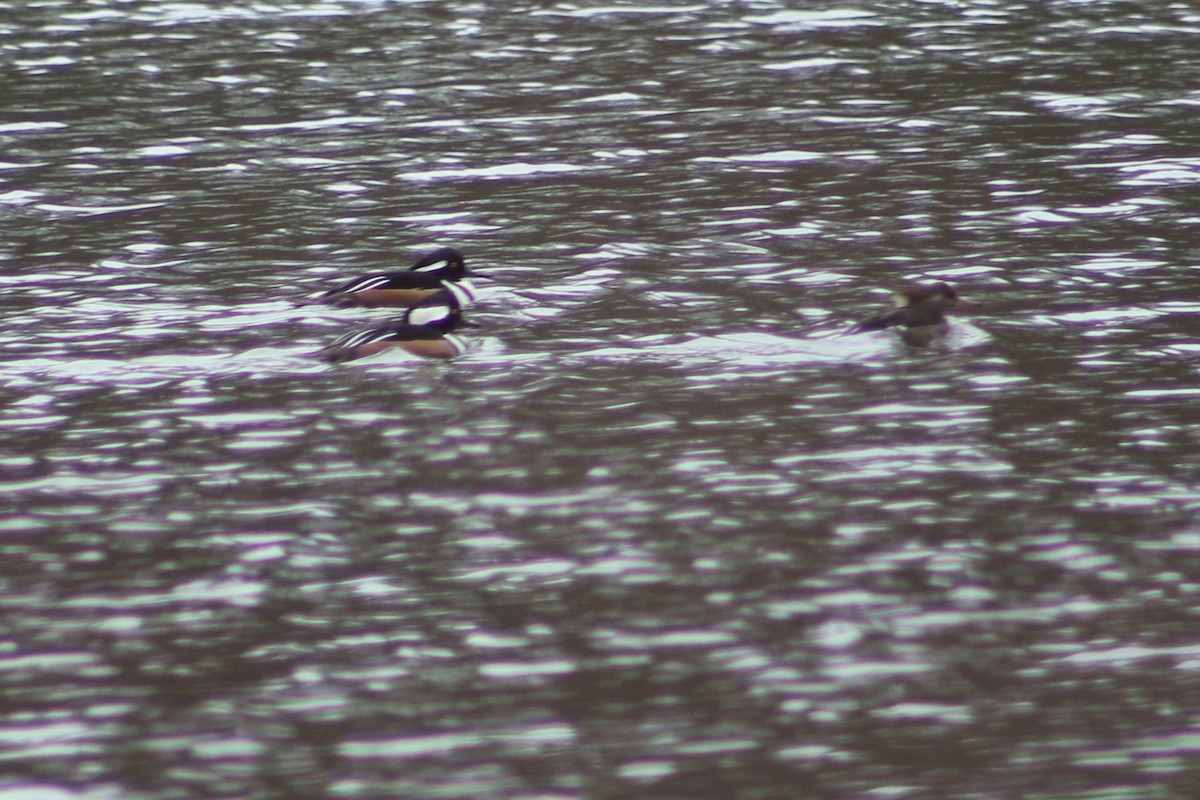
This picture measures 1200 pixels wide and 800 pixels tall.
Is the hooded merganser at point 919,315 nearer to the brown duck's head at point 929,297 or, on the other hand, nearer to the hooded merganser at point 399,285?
the brown duck's head at point 929,297

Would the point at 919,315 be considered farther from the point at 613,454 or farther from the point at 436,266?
the point at 436,266

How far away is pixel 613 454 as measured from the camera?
11.4m

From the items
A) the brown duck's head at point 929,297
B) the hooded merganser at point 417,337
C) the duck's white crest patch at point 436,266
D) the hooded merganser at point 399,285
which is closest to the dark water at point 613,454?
the hooded merganser at point 417,337

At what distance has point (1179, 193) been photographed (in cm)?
1759

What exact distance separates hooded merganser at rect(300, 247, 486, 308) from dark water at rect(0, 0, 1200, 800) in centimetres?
48

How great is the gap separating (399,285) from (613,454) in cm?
390

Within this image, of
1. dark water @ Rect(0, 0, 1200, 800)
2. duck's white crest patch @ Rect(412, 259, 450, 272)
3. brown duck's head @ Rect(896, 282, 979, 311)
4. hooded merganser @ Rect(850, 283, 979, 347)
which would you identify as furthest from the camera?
duck's white crest patch @ Rect(412, 259, 450, 272)

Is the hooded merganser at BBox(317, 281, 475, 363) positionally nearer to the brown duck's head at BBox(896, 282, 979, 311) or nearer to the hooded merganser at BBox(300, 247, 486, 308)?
Answer: the hooded merganser at BBox(300, 247, 486, 308)

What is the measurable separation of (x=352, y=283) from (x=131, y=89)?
1060 centimetres

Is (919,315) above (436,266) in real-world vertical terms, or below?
below

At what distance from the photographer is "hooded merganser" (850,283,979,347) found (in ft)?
43.7

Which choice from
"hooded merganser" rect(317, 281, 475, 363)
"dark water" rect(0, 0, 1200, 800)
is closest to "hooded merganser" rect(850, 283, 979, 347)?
"dark water" rect(0, 0, 1200, 800)

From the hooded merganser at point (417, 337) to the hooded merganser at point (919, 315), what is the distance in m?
3.07

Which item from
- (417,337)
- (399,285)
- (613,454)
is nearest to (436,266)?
(399,285)
